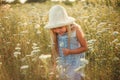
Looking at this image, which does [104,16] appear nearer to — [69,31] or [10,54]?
[10,54]

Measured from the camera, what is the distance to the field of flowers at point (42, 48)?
3266mm

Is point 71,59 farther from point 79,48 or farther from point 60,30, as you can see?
point 60,30

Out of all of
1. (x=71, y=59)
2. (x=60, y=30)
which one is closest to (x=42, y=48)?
(x=71, y=59)

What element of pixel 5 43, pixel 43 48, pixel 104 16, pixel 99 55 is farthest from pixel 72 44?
pixel 104 16

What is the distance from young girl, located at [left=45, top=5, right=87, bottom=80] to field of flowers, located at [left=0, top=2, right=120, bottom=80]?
12cm

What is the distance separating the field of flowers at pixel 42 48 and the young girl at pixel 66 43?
0.40 feet

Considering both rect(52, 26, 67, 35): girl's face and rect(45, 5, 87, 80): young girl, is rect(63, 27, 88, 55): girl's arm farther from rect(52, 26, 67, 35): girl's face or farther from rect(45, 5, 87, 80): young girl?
rect(52, 26, 67, 35): girl's face

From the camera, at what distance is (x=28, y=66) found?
10.7 feet

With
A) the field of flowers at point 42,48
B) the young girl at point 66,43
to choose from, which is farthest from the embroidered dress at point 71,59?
the field of flowers at point 42,48

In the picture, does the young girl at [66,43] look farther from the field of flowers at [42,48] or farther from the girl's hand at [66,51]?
the field of flowers at [42,48]

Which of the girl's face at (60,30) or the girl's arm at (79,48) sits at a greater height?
the girl's face at (60,30)

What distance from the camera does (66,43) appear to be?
3.09 meters

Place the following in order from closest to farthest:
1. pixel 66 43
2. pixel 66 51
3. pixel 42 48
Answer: pixel 66 51
pixel 66 43
pixel 42 48

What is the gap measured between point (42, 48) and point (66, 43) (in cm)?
105
